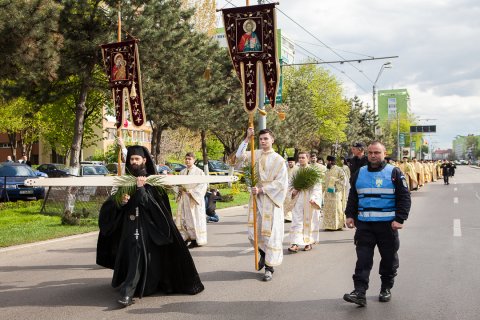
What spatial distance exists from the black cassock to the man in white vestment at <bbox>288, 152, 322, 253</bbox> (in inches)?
141

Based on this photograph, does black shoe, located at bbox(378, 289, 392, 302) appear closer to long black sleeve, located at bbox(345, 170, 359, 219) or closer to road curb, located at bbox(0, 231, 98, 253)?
long black sleeve, located at bbox(345, 170, 359, 219)

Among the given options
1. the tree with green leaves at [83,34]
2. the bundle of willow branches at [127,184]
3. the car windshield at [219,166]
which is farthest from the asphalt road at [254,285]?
the car windshield at [219,166]

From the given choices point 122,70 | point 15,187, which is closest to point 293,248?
point 122,70

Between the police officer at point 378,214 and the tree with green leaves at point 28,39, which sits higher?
the tree with green leaves at point 28,39

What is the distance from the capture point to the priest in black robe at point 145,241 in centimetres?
661

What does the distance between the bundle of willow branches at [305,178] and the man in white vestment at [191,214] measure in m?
2.05

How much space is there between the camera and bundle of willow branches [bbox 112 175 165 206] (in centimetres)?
653

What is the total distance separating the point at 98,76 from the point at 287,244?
10928 millimetres

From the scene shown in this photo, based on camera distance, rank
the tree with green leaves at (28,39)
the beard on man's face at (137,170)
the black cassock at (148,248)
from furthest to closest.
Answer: the tree with green leaves at (28,39)
the beard on man's face at (137,170)
the black cassock at (148,248)

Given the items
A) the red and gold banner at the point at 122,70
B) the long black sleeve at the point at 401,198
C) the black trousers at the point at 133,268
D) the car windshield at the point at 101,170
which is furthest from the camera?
the car windshield at the point at 101,170

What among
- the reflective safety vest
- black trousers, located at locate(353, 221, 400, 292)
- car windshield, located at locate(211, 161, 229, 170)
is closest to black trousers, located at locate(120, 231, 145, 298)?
black trousers, located at locate(353, 221, 400, 292)

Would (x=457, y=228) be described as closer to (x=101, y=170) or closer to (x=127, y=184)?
(x=127, y=184)

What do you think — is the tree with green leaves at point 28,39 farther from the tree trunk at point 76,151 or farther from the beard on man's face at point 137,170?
the beard on man's face at point 137,170

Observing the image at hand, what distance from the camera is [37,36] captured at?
42.1 feet
